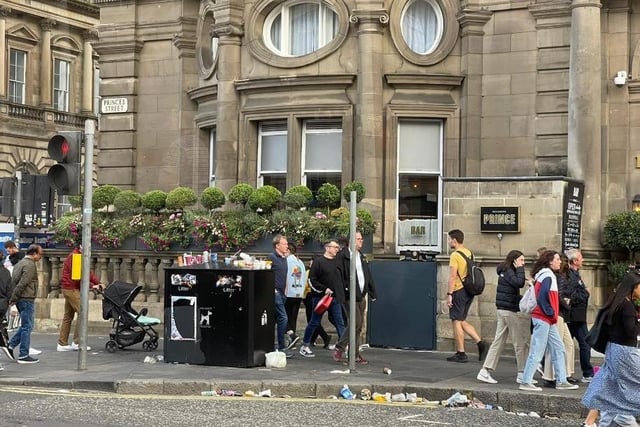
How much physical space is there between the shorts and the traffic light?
549 cm

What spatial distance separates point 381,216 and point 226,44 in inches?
193

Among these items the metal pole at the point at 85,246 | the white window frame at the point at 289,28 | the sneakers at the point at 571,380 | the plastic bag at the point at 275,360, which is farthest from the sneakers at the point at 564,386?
the white window frame at the point at 289,28

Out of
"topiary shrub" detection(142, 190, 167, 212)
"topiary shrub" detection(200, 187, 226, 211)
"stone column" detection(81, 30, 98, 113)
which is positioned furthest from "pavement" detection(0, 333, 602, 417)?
"stone column" detection(81, 30, 98, 113)

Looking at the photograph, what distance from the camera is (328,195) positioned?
1872 centimetres

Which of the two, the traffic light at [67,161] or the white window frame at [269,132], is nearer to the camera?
the traffic light at [67,161]

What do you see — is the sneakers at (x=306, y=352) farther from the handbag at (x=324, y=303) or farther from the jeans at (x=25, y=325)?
the jeans at (x=25, y=325)

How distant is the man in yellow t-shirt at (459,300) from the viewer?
14570mm

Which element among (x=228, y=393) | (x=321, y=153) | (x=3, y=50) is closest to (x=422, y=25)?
(x=321, y=153)

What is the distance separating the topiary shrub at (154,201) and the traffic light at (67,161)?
6.00m

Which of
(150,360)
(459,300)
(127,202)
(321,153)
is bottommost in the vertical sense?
(150,360)

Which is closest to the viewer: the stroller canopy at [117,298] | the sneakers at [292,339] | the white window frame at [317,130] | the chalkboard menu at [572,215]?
the sneakers at [292,339]

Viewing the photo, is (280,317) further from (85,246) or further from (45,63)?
(45,63)

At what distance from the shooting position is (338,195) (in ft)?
62.1

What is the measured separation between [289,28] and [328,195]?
14.0 ft
